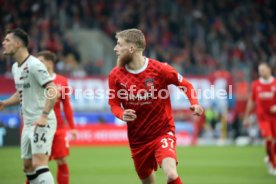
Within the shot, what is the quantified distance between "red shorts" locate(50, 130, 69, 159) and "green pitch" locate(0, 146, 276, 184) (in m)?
2.09

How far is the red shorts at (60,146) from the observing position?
11516 mm

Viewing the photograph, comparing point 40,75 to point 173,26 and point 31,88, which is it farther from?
point 173,26

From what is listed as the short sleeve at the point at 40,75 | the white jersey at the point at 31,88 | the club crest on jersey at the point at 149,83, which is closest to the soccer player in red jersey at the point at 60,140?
the white jersey at the point at 31,88

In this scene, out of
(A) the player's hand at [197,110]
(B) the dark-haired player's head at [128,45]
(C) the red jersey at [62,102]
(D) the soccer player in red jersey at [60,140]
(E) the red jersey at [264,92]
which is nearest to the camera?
(A) the player's hand at [197,110]

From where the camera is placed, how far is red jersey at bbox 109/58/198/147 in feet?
28.9

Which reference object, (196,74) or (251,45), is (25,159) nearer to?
(196,74)

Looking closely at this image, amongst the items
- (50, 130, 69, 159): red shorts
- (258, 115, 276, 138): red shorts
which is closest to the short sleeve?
(50, 130, 69, 159): red shorts

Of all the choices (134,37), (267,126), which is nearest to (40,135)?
(134,37)

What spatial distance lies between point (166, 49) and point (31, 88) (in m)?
22.2

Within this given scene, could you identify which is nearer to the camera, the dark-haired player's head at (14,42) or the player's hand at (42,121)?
the player's hand at (42,121)

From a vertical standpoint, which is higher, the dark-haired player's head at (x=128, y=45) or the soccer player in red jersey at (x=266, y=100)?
the dark-haired player's head at (x=128, y=45)

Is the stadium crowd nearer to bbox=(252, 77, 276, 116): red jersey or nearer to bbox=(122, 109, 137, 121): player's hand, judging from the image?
bbox=(252, 77, 276, 116): red jersey

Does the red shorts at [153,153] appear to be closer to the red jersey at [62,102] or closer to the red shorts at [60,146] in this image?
the red shorts at [60,146]

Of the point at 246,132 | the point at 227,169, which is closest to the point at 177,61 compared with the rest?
the point at 246,132
